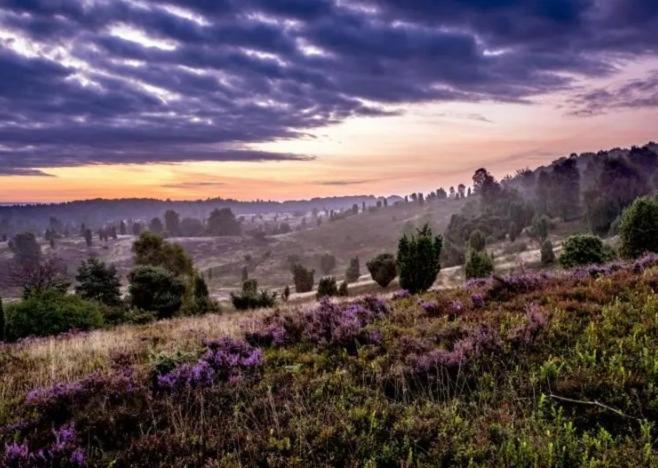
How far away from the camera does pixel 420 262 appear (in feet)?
91.5

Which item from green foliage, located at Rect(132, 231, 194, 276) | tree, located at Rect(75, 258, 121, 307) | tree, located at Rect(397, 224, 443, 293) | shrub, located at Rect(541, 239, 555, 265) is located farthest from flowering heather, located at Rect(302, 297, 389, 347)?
shrub, located at Rect(541, 239, 555, 265)

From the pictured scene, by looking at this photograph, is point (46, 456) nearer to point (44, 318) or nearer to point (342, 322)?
point (342, 322)

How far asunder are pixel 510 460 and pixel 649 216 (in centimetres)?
3364

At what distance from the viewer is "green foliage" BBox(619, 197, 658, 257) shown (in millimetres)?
30719

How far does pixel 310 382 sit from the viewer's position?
6.45m

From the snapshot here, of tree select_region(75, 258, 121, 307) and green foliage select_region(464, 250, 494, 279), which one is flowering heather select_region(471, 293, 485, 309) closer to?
green foliage select_region(464, 250, 494, 279)

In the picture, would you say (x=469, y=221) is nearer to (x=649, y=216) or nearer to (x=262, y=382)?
(x=649, y=216)

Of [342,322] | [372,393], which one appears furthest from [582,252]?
[372,393]

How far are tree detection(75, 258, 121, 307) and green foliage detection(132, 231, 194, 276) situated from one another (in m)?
12.3

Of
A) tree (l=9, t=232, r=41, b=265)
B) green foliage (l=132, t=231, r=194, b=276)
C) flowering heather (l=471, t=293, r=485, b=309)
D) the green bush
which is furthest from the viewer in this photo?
tree (l=9, t=232, r=41, b=265)

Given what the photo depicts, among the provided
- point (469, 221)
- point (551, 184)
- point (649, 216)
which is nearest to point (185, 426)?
point (649, 216)

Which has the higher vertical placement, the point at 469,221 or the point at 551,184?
the point at 551,184

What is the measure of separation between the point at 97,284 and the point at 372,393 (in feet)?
130

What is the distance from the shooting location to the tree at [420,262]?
27859 mm
